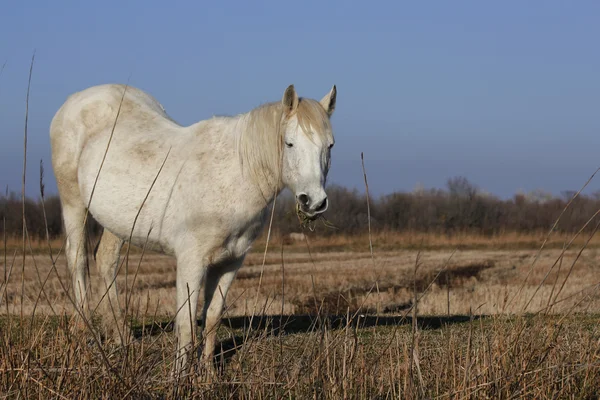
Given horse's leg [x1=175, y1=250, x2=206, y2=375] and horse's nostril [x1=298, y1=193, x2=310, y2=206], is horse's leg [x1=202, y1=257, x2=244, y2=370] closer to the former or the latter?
horse's leg [x1=175, y1=250, x2=206, y2=375]

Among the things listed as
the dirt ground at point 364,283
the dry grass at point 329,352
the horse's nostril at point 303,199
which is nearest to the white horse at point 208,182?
the horse's nostril at point 303,199

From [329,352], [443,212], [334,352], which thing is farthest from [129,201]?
[443,212]

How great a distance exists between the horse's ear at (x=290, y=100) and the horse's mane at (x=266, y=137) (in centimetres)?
5

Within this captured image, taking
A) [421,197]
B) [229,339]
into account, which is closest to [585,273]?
[229,339]

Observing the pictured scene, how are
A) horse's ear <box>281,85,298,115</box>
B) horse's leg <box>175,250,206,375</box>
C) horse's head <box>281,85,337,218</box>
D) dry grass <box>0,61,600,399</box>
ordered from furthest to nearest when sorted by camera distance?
horse's leg <box>175,250,206,375</box> → horse's ear <box>281,85,298,115</box> → horse's head <box>281,85,337,218</box> → dry grass <box>0,61,600,399</box>

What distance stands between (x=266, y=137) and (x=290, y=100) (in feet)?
1.25

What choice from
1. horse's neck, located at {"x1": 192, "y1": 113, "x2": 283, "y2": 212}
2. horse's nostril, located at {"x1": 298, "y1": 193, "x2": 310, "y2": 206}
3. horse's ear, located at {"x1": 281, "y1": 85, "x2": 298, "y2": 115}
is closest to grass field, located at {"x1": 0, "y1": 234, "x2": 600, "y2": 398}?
horse's nostril, located at {"x1": 298, "y1": 193, "x2": 310, "y2": 206}

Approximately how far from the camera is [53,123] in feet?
25.3

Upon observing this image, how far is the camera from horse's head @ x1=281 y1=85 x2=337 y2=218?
523cm

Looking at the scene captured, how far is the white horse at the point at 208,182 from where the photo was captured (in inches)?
214

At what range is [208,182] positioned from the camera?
5895mm

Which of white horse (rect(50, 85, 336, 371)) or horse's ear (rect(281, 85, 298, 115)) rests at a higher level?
horse's ear (rect(281, 85, 298, 115))

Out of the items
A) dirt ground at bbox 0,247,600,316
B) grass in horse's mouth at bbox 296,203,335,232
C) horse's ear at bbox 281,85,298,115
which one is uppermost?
horse's ear at bbox 281,85,298,115

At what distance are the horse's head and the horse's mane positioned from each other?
0.01 metres
